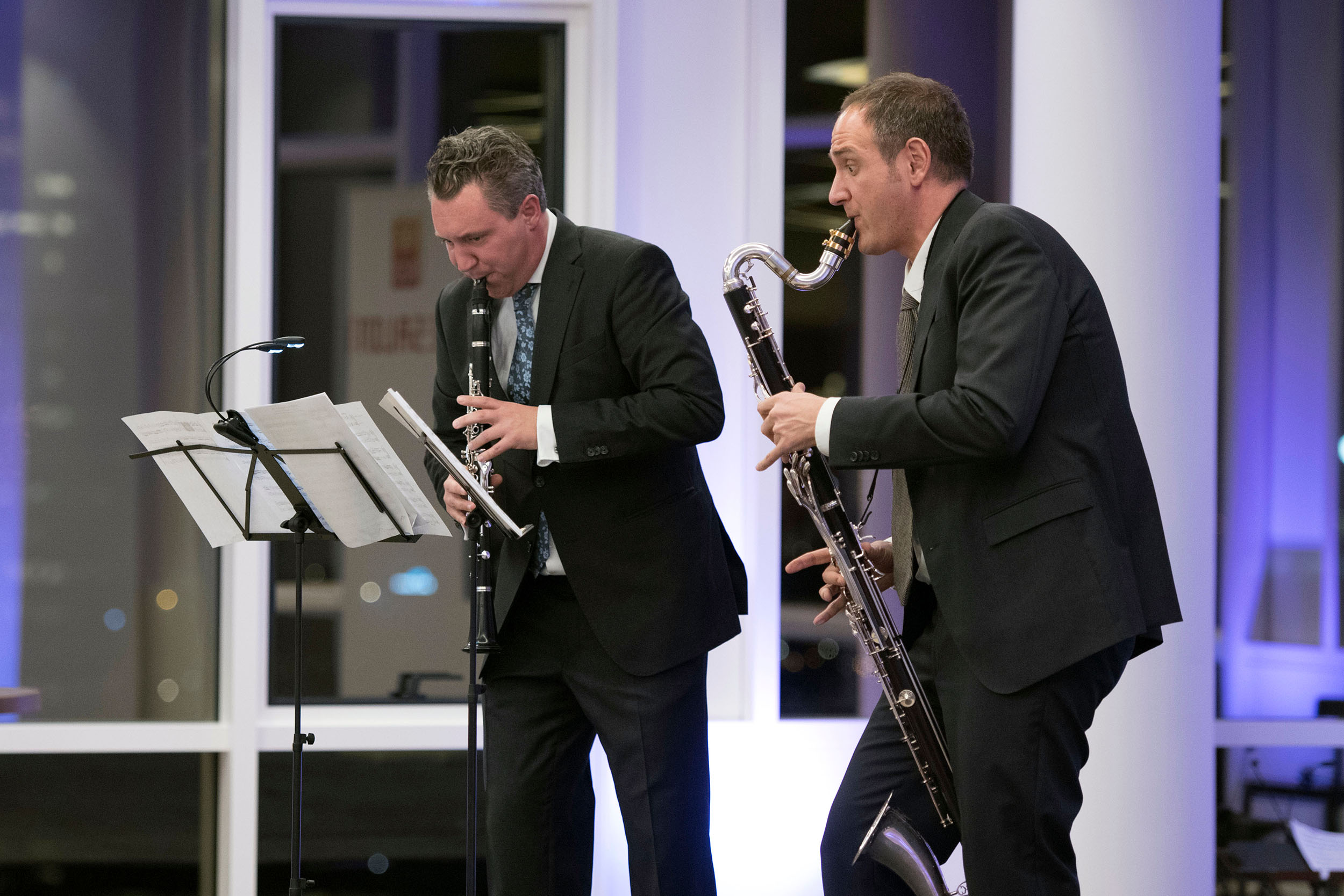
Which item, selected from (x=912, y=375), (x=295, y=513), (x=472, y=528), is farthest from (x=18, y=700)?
(x=912, y=375)

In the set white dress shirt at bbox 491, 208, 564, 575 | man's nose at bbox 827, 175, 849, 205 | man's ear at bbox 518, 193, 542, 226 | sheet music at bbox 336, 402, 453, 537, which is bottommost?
sheet music at bbox 336, 402, 453, 537

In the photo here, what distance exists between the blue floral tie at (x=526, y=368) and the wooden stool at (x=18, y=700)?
5.13 ft

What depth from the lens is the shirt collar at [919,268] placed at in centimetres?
209

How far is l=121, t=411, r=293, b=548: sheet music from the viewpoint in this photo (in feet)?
7.57

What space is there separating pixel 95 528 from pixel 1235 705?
342 cm

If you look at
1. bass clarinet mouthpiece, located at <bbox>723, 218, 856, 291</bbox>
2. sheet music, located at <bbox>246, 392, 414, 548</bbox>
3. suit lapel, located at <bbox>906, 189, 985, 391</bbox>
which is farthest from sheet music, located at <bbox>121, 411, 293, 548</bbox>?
suit lapel, located at <bbox>906, 189, 985, 391</bbox>

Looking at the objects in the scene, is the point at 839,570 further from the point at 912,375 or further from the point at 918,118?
the point at 918,118

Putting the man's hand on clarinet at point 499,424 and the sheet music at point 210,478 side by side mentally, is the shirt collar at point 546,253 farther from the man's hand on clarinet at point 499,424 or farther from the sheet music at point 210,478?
the sheet music at point 210,478

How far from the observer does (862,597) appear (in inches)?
89.4

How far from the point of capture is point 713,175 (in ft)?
12.2

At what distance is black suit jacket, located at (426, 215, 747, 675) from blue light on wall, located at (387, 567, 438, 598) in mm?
1350

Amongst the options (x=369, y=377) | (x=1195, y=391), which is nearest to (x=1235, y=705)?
(x=1195, y=391)

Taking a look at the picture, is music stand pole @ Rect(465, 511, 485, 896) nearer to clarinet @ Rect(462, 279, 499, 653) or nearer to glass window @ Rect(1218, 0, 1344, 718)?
clarinet @ Rect(462, 279, 499, 653)

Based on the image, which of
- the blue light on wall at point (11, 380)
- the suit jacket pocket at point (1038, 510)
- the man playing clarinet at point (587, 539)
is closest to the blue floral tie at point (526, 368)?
the man playing clarinet at point (587, 539)
